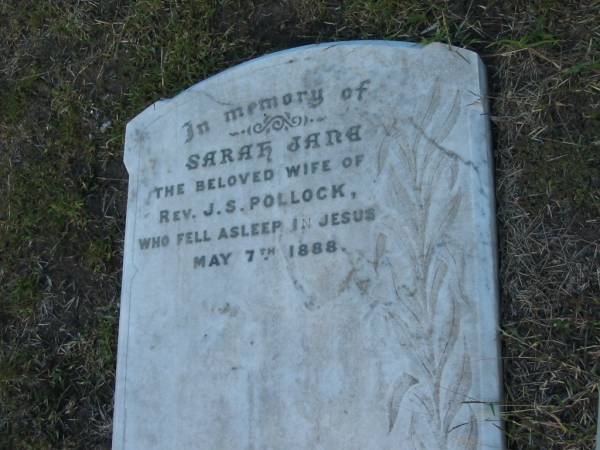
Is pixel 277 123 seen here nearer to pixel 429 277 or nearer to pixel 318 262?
pixel 318 262

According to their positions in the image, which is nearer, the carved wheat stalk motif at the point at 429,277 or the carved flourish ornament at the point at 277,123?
the carved wheat stalk motif at the point at 429,277

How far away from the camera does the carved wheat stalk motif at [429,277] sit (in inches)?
74.5

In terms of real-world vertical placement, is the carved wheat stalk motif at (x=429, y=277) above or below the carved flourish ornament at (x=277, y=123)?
below

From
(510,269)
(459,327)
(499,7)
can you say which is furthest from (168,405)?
(499,7)

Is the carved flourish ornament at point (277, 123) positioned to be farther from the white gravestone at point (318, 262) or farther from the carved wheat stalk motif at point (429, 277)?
the carved wheat stalk motif at point (429, 277)

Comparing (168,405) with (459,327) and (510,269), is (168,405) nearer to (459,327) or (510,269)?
(459,327)

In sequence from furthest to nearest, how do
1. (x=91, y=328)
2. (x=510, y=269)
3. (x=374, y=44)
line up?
1. (x=91, y=328)
2. (x=374, y=44)
3. (x=510, y=269)

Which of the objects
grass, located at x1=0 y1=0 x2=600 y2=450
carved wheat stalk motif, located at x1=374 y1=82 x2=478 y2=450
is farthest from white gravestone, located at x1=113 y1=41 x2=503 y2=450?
grass, located at x1=0 y1=0 x2=600 y2=450

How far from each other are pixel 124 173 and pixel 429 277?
4.05ft

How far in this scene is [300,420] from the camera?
205 centimetres

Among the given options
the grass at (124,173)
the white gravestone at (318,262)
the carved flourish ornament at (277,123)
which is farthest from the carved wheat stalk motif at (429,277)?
the carved flourish ornament at (277,123)

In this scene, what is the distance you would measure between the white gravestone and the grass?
15 centimetres

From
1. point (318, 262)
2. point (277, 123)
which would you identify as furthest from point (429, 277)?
point (277, 123)

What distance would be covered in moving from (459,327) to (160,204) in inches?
39.0
